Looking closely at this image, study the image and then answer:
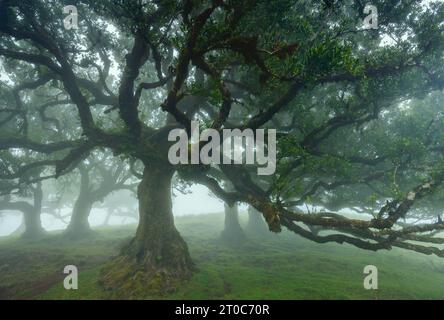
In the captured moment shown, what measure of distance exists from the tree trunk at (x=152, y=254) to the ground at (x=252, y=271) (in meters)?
0.75

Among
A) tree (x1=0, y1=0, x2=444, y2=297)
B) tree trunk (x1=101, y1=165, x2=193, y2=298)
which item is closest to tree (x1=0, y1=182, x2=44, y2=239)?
tree (x1=0, y1=0, x2=444, y2=297)

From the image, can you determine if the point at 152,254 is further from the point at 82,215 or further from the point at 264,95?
the point at 82,215

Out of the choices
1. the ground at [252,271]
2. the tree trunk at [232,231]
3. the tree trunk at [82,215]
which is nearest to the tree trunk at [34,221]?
the ground at [252,271]

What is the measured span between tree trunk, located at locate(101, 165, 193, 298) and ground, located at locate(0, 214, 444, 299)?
747 mm

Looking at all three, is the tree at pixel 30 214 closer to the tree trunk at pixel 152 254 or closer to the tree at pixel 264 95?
the tree at pixel 264 95

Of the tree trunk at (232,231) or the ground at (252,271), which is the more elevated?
the tree trunk at (232,231)

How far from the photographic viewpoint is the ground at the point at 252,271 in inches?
630

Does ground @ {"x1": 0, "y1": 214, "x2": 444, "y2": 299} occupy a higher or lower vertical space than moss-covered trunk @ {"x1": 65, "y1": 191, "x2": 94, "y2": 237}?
lower

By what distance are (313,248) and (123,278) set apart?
61.7 feet

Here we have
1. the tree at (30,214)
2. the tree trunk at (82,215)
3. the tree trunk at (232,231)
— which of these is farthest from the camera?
the tree at (30,214)

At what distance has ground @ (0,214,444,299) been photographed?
16.0 m

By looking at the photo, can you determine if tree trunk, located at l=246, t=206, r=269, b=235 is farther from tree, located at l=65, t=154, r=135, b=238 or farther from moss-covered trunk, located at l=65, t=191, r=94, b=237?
moss-covered trunk, located at l=65, t=191, r=94, b=237
